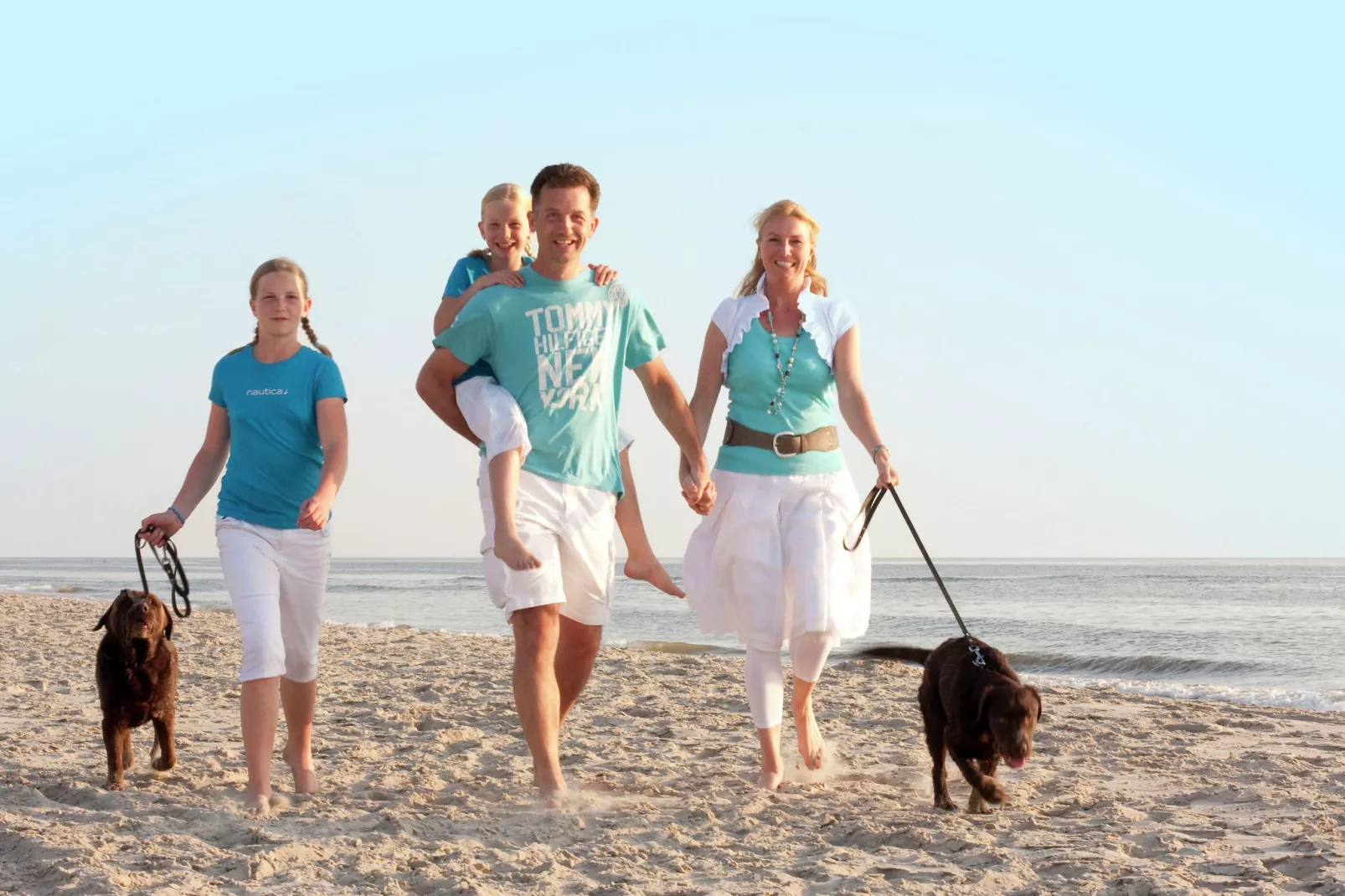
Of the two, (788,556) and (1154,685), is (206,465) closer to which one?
(788,556)

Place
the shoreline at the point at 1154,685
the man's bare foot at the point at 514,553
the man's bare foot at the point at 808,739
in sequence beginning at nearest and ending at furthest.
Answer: the man's bare foot at the point at 514,553 < the man's bare foot at the point at 808,739 < the shoreline at the point at 1154,685

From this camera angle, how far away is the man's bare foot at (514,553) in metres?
3.73

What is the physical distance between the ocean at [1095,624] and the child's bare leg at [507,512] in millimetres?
6542

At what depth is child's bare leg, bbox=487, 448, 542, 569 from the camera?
3.73m

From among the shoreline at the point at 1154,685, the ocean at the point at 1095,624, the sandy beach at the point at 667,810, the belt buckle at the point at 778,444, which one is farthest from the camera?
the ocean at the point at 1095,624

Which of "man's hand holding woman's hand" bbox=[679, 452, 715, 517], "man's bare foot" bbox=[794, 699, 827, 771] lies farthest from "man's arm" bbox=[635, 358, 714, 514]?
"man's bare foot" bbox=[794, 699, 827, 771]

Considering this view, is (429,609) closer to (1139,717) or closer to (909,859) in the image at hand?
(1139,717)

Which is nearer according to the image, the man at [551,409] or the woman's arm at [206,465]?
the man at [551,409]

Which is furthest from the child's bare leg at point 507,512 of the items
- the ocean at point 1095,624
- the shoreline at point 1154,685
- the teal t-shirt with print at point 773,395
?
the ocean at point 1095,624

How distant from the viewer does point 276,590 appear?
3.95 metres

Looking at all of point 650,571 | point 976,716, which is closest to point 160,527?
point 650,571

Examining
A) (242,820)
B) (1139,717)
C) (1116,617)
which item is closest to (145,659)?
Result: (242,820)

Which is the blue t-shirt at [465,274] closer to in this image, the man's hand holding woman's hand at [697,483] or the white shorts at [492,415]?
the white shorts at [492,415]

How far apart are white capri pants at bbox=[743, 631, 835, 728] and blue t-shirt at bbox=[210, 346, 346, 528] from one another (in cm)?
177
